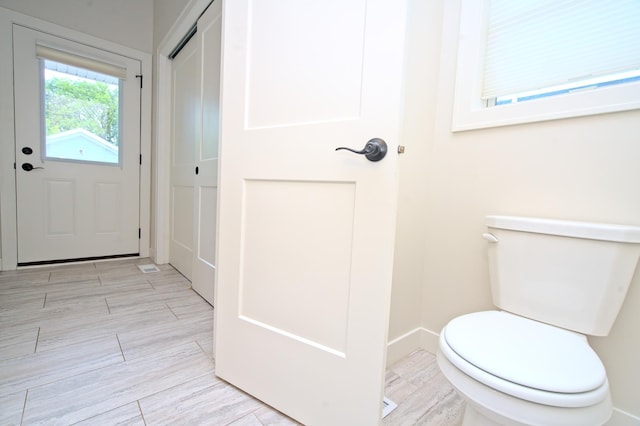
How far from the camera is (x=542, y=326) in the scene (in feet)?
2.80

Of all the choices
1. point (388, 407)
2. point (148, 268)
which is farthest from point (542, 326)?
point (148, 268)

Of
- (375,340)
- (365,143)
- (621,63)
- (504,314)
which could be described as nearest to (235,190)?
(365,143)

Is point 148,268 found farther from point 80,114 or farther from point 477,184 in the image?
point 477,184

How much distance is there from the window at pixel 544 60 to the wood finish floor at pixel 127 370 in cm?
120

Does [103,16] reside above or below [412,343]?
above

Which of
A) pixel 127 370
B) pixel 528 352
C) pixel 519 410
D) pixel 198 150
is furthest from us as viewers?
pixel 198 150

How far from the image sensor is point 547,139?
104 cm

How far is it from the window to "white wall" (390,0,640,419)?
0.05 m

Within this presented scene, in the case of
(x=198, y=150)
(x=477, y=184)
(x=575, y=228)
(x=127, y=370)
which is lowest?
(x=127, y=370)

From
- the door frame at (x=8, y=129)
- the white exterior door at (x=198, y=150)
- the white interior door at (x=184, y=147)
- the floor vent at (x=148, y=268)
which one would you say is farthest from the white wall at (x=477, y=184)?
the door frame at (x=8, y=129)

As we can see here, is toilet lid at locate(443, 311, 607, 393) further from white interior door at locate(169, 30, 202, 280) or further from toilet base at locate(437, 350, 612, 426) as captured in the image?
white interior door at locate(169, 30, 202, 280)

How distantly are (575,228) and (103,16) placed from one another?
13.0 ft

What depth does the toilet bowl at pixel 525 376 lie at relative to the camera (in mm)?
562

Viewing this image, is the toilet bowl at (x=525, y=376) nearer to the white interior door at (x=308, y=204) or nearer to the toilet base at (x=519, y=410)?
the toilet base at (x=519, y=410)
